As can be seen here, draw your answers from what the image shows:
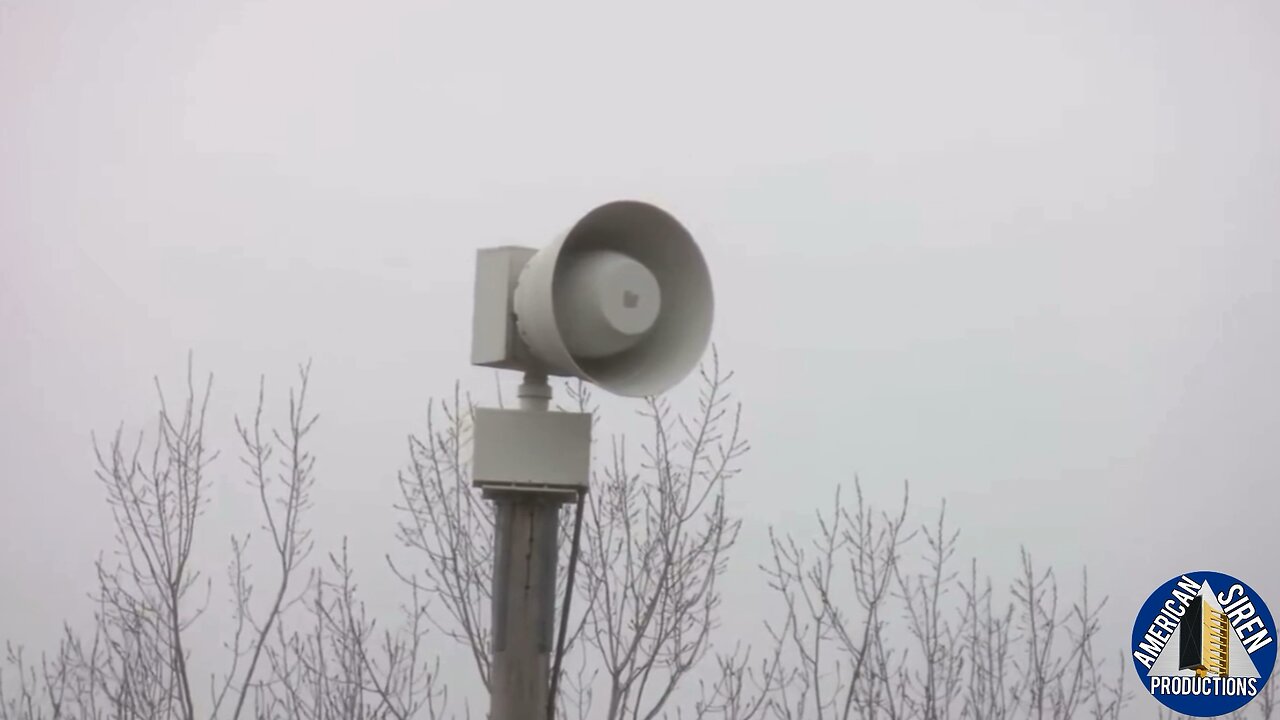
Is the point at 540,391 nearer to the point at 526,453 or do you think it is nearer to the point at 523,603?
the point at 526,453

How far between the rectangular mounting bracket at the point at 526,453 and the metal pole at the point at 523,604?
0.10ft

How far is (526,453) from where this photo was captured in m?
2.10

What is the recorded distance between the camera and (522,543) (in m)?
2.10

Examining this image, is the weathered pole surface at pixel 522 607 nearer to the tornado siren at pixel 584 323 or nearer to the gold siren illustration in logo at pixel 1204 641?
the tornado siren at pixel 584 323

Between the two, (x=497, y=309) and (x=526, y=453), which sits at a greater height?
(x=497, y=309)

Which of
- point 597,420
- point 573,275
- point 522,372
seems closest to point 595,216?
point 573,275

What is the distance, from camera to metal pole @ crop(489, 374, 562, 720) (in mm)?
2076

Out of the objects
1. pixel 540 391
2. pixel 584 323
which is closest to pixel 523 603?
pixel 540 391

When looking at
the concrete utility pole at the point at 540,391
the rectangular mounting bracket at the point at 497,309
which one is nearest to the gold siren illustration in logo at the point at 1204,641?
the concrete utility pole at the point at 540,391

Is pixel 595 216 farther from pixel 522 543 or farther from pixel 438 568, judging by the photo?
pixel 438 568

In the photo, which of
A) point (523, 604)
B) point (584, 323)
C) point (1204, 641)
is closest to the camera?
point (584, 323)

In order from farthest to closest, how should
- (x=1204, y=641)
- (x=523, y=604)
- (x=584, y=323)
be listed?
(x=1204, y=641) < (x=523, y=604) < (x=584, y=323)

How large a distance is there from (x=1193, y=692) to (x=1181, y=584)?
1.63 feet

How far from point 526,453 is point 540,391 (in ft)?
0.40
